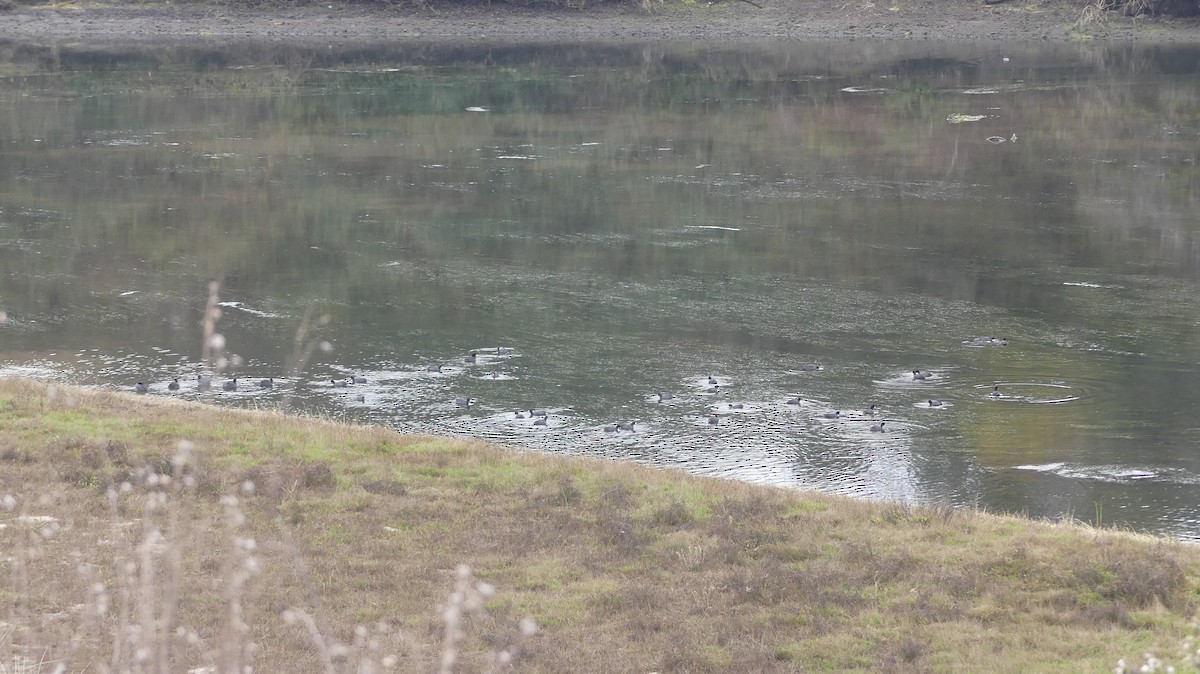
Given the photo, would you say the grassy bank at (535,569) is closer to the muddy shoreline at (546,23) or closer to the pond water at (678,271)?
the pond water at (678,271)

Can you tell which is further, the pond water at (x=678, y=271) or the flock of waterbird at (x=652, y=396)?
the flock of waterbird at (x=652, y=396)

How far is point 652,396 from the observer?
63.1ft

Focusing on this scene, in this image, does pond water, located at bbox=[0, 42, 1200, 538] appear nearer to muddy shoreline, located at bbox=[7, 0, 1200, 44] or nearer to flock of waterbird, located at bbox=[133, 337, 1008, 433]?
flock of waterbird, located at bbox=[133, 337, 1008, 433]

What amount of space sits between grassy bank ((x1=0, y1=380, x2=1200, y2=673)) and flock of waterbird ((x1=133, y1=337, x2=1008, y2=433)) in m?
3.54

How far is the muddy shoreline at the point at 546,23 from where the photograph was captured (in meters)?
71.2

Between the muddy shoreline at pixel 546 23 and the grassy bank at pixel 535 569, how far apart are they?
61394 millimetres

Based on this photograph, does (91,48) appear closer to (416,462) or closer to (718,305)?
(718,305)

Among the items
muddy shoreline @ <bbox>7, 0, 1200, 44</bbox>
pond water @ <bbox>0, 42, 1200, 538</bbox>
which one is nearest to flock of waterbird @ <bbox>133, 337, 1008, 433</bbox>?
pond water @ <bbox>0, 42, 1200, 538</bbox>

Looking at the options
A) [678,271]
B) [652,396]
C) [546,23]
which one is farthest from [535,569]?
[546,23]

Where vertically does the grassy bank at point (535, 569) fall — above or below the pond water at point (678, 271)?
above

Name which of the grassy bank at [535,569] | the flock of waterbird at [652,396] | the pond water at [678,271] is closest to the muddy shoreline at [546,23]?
the pond water at [678,271]

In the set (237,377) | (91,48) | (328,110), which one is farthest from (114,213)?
(91,48)

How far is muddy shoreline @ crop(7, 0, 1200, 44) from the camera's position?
2803 inches

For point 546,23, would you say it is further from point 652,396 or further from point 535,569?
point 535,569
